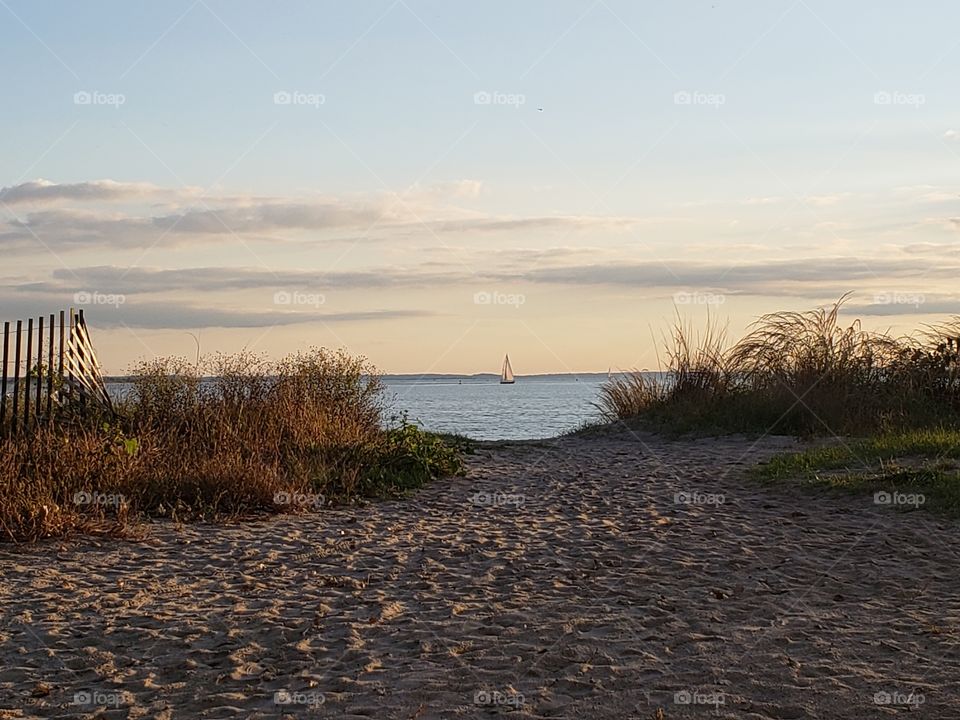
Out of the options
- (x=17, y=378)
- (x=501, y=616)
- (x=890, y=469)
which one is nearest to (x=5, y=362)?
(x=17, y=378)

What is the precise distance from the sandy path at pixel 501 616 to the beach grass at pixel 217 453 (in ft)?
2.41

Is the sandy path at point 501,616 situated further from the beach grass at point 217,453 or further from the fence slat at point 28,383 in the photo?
the fence slat at point 28,383

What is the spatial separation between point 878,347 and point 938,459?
745cm

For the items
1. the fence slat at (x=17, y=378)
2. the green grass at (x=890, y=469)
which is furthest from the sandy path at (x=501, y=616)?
the fence slat at (x=17, y=378)

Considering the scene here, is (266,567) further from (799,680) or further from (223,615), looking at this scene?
(799,680)

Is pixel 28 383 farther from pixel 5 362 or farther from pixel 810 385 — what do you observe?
pixel 810 385

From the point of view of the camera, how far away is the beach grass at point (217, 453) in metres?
9.99

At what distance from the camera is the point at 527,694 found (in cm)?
516

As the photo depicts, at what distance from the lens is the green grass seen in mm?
10477

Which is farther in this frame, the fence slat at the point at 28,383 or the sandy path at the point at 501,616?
the fence slat at the point at 28,383

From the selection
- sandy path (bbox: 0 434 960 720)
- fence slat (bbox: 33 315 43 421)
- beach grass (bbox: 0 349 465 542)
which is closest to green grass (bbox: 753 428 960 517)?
sandy path (bbox: 0 434 960 720)

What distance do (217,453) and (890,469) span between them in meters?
7.64

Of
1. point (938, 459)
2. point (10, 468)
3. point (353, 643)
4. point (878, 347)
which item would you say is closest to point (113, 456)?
point (10, 468)

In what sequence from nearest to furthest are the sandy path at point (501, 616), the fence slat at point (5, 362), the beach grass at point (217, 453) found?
the sandy path at point (501, 616)
the beach grass at point (217, 453)
the fence slat at point (5, 362)
